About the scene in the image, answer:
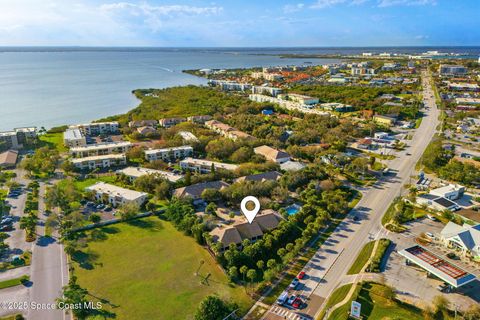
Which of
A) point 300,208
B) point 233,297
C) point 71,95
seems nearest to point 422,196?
point 300,208

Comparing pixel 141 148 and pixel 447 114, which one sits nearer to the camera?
pixel 141 148

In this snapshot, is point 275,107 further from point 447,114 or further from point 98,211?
point 98,211

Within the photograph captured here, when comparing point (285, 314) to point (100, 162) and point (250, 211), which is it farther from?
point (100, 162)

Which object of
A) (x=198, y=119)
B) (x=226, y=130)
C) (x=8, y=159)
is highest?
(x=198, y=119)

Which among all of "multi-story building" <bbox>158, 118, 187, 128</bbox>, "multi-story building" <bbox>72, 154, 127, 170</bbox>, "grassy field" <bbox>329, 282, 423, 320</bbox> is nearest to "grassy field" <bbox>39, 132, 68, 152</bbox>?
"multi-story building" <bbox>72, 154, 127, 170</bbox>

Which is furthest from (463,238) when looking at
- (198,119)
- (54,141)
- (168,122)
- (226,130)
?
(54,141)

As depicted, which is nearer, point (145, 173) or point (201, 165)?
point (145, 173)
